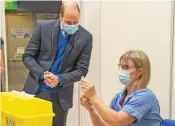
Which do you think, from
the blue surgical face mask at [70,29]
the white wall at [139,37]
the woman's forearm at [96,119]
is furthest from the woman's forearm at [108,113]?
the white wall at [139,37]

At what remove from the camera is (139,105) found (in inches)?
64.8

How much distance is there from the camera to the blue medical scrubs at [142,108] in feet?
5.36

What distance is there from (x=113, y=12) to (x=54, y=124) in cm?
136

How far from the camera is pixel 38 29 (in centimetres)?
231

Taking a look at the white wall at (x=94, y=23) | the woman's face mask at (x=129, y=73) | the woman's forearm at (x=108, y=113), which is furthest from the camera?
the white wall at (x=94, y=23)

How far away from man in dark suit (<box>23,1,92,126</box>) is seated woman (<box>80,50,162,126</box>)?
1.75 feet

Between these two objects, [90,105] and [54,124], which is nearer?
[90,105]

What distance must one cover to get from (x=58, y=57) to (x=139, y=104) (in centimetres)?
86

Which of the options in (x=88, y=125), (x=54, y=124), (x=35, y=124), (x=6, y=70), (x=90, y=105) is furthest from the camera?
(x=88, y=125)

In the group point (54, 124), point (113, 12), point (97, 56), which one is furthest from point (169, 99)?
point (54, 124)

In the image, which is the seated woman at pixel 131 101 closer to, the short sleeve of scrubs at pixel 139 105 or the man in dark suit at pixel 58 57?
the short sleeve of scrubs at pixel 139 105

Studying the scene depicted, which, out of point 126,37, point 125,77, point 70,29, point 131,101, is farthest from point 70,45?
point 126,37

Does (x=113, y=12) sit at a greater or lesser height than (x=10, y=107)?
greater

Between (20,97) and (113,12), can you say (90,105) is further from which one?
(113,12)
